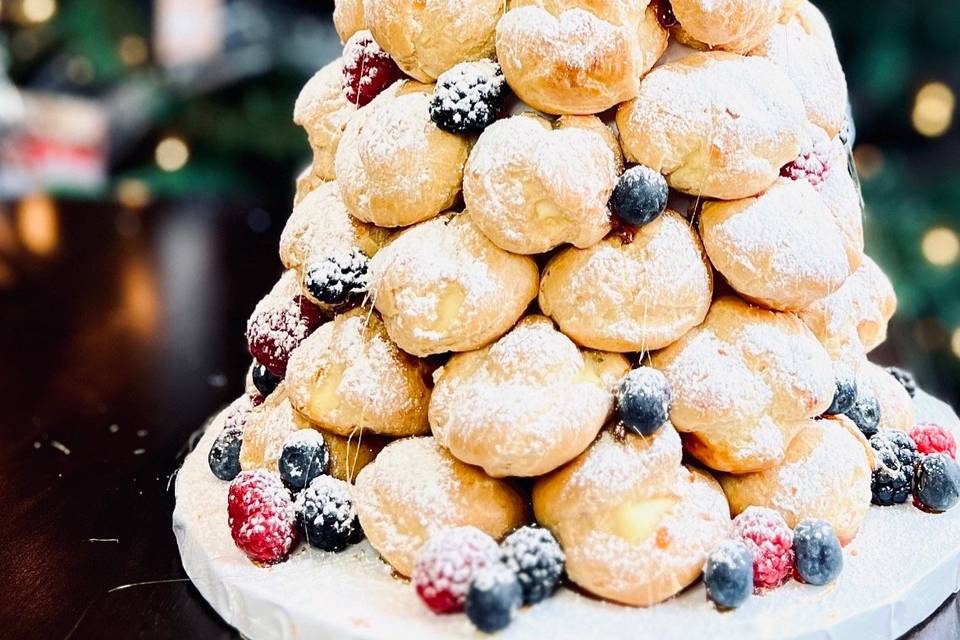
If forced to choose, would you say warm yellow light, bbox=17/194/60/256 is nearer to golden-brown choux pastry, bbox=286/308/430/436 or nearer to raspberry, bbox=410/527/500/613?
golden-brown choux pastry, bbox=286/308/430/436

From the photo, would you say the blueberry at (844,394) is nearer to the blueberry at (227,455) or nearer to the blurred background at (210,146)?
the blueberry at (227,455)

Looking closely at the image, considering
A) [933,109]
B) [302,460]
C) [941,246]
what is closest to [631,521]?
[302,460]

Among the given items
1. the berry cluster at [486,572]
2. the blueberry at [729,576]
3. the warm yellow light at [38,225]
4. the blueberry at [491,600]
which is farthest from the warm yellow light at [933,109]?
the warm yellow light at [38,225]

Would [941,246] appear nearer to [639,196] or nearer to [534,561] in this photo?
[639,196]

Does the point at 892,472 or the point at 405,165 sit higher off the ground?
the point at 405,165

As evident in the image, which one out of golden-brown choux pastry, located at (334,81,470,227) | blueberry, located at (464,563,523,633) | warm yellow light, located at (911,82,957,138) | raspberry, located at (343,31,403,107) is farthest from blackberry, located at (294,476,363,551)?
warm yellow light, located at (911,82,957,138)
